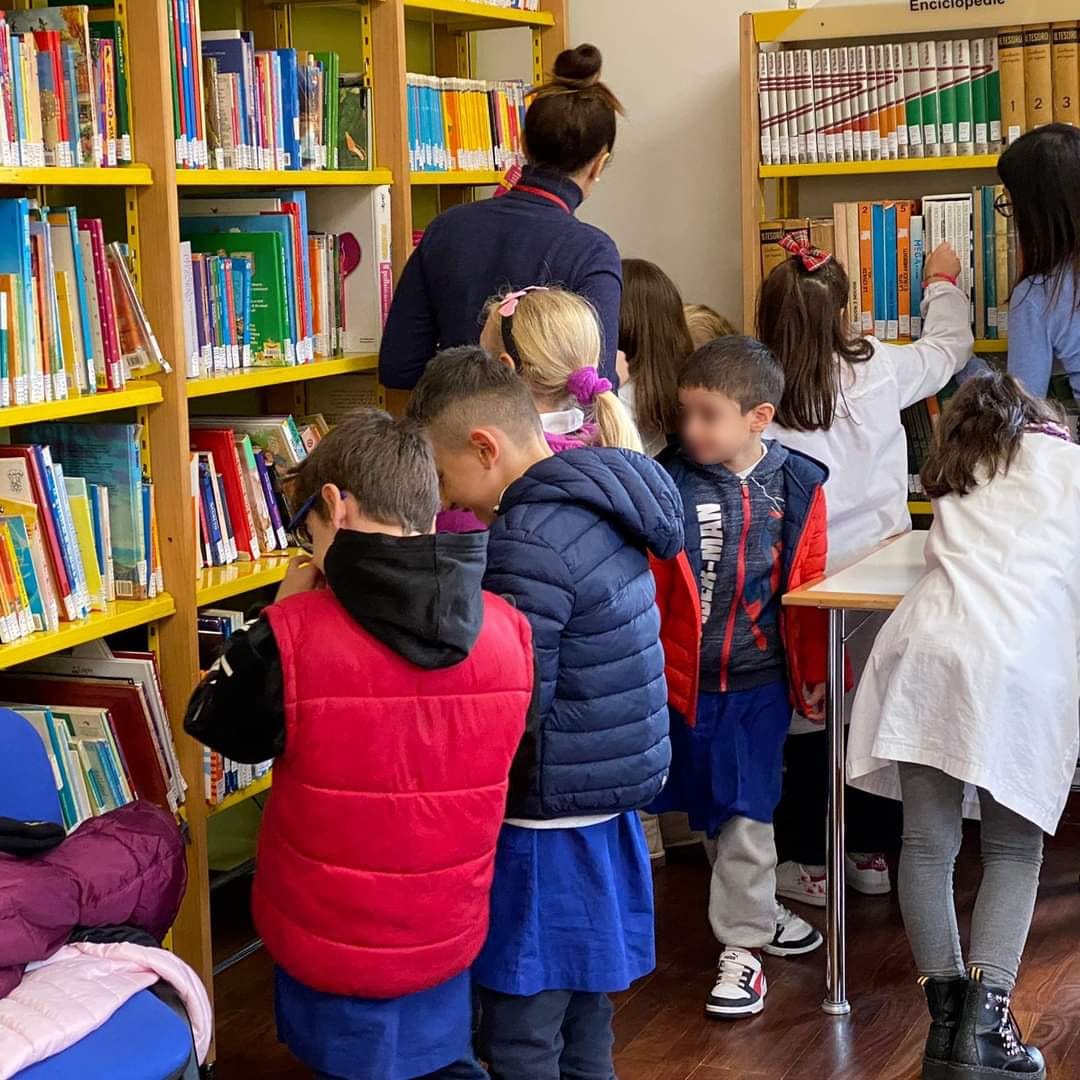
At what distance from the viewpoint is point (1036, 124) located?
153 inches

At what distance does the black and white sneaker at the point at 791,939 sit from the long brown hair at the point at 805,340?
1029 millimetres

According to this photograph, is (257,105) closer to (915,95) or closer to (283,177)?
(283,177)

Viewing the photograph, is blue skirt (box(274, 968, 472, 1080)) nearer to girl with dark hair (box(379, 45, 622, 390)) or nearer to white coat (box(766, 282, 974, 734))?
girl with dark hair (box(379, 45, 622, 390))

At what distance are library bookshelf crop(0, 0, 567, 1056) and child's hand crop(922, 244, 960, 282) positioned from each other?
4.31ft

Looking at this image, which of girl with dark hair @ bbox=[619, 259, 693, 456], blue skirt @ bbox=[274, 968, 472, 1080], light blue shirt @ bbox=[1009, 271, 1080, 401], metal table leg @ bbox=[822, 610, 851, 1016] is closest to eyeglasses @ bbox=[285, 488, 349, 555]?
blue skirt @ bbox=[274, 968, 472, 1080]

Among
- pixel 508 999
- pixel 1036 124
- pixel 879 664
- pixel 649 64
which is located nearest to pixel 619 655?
pixel 508 999

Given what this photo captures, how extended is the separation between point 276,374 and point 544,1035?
1.47 metres

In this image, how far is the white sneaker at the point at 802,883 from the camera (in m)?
3.58

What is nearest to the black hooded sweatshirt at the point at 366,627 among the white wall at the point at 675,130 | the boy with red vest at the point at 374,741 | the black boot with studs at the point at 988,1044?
the boy with red vest at the point at 374,741

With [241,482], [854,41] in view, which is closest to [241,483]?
[241,482]

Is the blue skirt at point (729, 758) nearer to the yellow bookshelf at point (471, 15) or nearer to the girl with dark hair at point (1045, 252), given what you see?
the girl with dark hair at point (1045, 252)

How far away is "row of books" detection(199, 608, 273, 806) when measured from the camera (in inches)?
119

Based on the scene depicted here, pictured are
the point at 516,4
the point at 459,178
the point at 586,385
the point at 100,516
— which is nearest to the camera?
the point at 586,385

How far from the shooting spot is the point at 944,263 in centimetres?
396
